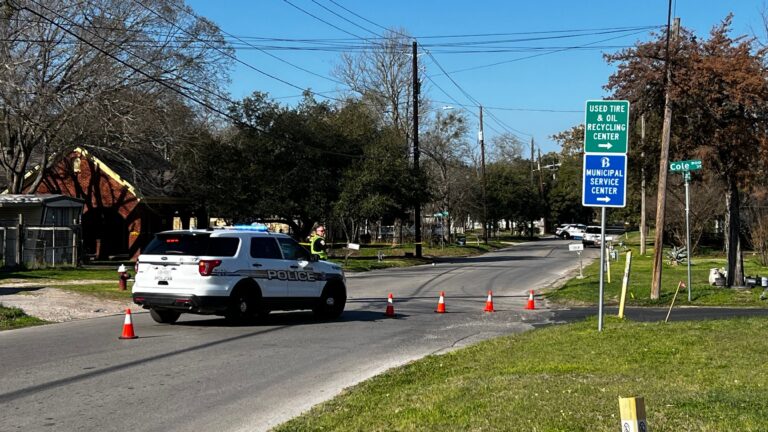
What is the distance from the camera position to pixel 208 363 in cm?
1114

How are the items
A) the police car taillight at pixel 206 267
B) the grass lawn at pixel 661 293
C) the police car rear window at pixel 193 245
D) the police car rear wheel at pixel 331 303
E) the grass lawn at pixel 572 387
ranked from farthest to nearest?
the grass lawn at pixel 661 293 → the police car rear wheel at pixel 331 303 → the police car rear window at pixel 193 245 → the police car taillight at pixel 206 267 → the grass lawn at pixel 572 387

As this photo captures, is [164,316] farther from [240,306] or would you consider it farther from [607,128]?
[607,128]

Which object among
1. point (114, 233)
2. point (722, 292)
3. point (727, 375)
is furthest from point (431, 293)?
point (114, 233)

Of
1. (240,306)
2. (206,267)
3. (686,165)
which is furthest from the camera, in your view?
(686,165)

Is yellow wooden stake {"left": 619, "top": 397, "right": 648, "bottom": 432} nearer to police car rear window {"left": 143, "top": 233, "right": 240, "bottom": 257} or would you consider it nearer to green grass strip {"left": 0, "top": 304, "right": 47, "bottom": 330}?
police car rear window {"left": 143, "top": 233, "right": 240, "bottom": 257}

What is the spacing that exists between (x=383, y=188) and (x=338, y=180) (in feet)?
8.02

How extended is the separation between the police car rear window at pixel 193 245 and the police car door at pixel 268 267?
0.53 metres

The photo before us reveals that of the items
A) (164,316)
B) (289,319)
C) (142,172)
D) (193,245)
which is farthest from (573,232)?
(193,245)

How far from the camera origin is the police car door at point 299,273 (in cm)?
1650

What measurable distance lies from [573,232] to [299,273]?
7247 cm

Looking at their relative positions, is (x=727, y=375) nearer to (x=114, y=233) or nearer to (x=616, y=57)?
(x=616, y=57)

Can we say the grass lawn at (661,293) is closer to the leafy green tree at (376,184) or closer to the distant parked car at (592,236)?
the leafy green tree at (376,184)

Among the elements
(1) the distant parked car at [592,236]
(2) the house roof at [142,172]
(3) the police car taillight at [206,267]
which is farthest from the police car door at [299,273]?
(1) the distant parked car at [592,236]

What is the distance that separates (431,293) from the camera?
24969mm
